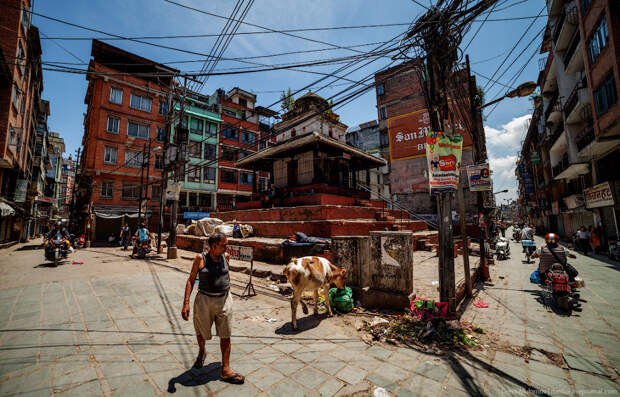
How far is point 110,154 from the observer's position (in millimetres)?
25781

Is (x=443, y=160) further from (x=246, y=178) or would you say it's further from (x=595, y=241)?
(x=246, y=178)

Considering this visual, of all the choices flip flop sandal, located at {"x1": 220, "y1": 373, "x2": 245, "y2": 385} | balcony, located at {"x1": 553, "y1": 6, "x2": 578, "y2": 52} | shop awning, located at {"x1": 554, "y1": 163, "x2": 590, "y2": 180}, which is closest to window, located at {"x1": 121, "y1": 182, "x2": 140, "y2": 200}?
flip flop sandal, located at {"x1": 220, "y1": 373, "x2": 245, "y2": 385}

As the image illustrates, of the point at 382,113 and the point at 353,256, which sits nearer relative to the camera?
the point at 353,256

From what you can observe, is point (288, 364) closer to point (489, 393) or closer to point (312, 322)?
point (312, 322)

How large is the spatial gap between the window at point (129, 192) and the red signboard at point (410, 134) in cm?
2730

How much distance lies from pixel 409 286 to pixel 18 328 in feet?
25.3

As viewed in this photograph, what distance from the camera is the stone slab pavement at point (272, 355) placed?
9.77ft

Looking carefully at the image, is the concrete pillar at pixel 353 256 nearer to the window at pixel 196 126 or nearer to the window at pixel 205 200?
the window at pixel 205 200

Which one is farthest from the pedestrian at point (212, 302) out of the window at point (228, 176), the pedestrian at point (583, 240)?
the window at point (228, 176)

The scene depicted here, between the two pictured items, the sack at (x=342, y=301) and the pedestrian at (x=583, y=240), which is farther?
the pedestrian at (x=583, y=240)

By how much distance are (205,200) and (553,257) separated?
32415mm

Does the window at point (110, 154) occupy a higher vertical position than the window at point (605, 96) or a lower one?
higher

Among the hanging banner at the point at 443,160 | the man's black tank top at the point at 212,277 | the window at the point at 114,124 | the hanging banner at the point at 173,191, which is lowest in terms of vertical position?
the man's black tank top at the point at 212,277

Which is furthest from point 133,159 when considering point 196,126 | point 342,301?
point 342,301
